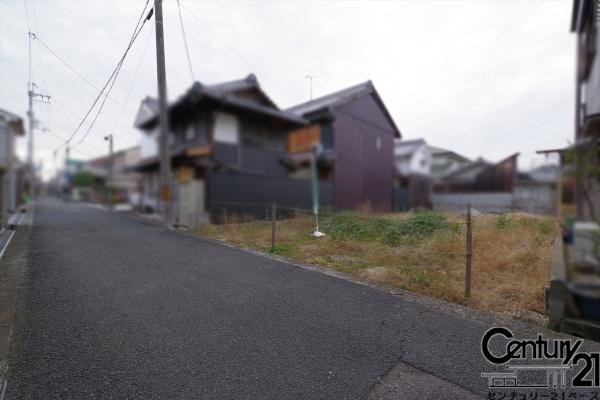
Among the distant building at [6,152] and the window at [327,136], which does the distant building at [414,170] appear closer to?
the window at [327,136]

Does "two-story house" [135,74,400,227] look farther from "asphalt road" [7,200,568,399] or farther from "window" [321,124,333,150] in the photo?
"asphalt road" [7,200,568,399]

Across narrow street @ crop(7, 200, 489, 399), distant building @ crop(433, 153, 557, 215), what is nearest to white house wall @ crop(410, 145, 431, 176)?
distant building @ crop(433, 153, 557, 215)

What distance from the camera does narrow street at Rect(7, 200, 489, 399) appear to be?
7.84 feet

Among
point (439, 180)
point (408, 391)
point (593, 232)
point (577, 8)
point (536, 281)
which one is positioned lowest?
point (408, 391)

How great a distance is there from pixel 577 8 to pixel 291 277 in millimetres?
4448

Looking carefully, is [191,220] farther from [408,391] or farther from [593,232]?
[593,232]

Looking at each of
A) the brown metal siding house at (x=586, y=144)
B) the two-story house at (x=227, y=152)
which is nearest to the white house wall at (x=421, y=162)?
the brown metal siding house at (x=586, y=144)

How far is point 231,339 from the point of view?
3053 mm

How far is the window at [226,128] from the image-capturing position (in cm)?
1245

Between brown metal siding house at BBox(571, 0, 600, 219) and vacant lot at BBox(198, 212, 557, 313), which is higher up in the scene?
brown metal siding house at BBox(571, 0, 600, 219)

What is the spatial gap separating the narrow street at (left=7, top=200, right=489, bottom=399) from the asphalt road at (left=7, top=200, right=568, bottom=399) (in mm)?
12

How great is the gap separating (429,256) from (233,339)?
347 cm

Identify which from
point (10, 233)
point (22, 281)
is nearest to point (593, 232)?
point (22, 281)

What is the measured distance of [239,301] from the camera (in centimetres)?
401
